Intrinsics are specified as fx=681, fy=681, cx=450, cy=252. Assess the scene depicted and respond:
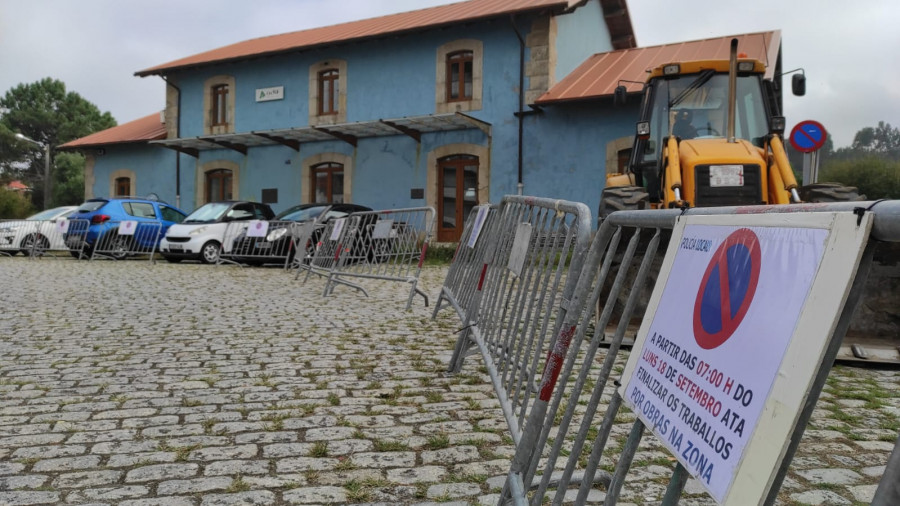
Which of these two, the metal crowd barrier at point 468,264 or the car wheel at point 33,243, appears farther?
the car wheel at point 33,243

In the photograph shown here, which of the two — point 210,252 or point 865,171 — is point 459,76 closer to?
point 210,252

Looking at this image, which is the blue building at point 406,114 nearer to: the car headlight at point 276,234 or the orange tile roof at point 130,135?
the orange tile roof at point 130,135

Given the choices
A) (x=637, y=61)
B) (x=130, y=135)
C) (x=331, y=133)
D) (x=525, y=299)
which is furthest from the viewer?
(x=130, y=135)

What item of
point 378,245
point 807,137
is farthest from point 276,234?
point 807,137

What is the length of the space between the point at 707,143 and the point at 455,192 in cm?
1310

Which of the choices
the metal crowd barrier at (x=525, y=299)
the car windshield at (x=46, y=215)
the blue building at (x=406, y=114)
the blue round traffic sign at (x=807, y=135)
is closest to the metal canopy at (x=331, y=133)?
the blue building at (x=406, y=114)

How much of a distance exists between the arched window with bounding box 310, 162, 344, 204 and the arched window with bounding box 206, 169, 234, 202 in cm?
382

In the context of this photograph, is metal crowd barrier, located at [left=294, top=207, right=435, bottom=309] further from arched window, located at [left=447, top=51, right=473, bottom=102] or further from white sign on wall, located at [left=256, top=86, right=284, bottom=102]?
white sign on wall, located at [left=256, top=86, right=284, bottom=102]

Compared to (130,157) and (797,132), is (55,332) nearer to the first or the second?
(797,132)

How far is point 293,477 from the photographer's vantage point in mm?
2953

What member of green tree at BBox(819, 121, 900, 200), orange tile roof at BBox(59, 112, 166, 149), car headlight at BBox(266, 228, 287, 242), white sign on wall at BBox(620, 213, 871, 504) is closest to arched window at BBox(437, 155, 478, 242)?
car headlight at BBox(266, 228, 287, 242)

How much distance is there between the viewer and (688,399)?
55.7 inches

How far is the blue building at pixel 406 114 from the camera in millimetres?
17984

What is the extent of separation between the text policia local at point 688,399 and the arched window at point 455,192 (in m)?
18.0
